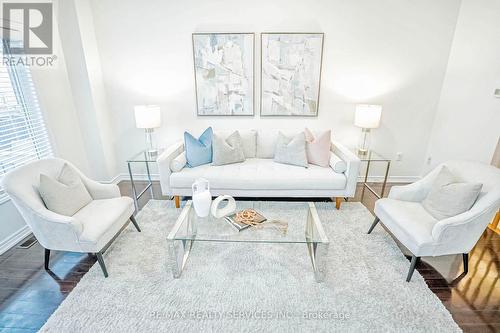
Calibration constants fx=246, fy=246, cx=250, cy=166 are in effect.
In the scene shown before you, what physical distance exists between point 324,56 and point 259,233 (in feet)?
8.21

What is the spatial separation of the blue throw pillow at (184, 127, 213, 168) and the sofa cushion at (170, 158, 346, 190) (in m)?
0.15

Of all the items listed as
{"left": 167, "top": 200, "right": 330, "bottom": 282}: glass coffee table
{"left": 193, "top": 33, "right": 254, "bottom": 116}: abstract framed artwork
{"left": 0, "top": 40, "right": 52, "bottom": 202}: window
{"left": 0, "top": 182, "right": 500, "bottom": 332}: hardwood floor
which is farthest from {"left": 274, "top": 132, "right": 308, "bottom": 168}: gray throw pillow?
{"left": 0, "top": 40, "right": 52, "bottom": 202}: window

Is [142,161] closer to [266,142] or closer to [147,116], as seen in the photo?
[147,116]

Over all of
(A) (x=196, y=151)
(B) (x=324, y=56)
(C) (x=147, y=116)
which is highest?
(B) (x=324, y=56)

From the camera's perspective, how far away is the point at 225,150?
3068 millimetres

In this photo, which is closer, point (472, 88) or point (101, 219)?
point (101, 219)

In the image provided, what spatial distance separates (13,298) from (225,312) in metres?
1.60

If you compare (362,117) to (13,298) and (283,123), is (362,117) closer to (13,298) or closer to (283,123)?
(283,123)

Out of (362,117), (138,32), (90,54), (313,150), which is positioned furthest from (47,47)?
(362,117)

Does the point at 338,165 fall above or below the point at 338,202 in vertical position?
above

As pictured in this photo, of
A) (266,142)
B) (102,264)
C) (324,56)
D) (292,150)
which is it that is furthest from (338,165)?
(102,264)

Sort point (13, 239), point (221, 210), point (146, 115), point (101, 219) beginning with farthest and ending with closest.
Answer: point (146, 115)
point (13, 239)
point (221, 210)
point (101, 219)

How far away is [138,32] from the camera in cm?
318

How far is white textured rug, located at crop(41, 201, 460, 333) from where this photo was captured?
5.38 feet
